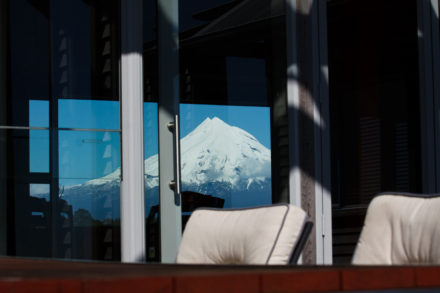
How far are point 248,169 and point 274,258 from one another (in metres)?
3.50

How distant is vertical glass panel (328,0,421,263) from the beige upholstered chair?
12.0 feet

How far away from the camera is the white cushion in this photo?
229 cm

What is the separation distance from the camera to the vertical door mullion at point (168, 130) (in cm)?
541

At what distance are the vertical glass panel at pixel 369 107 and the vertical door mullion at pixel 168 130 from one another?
140 centimetres

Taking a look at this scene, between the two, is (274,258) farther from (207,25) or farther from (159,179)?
(207,25)

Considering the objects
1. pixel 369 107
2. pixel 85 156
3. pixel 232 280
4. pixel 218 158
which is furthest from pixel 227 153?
pixel 232 280

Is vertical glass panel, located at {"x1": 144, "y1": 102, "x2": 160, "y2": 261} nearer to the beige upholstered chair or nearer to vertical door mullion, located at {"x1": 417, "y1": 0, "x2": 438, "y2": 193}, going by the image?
vertical door mullion, located at {"x1": 417, "y1": 0, "x2": 438, "y2": 193}

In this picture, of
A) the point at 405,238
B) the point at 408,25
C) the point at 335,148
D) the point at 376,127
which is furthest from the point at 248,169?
the point at 405,238

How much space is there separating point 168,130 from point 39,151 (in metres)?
0.91

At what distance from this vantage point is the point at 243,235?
246 centimetres

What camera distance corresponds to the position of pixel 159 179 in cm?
542

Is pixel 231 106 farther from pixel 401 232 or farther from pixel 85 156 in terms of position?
pixel 401 232

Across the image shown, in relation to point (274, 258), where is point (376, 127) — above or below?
above

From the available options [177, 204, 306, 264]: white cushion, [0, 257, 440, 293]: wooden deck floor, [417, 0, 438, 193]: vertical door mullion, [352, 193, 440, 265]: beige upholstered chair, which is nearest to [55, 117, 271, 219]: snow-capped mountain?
[417, 0, 438, 193]: vertical door mullion
